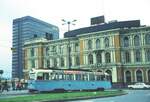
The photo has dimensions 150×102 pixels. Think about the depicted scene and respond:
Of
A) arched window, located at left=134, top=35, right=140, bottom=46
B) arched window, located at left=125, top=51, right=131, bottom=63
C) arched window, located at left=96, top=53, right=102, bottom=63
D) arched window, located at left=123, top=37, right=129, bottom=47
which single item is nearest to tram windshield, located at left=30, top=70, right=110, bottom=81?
arched window, located at left=125, top=51, right=131, bottom=63

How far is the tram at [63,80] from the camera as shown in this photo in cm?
3866

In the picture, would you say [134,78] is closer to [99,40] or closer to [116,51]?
[116,51]

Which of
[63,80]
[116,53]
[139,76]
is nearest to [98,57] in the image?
[116,53]

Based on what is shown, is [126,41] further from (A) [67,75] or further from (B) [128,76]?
(A) [67,75]

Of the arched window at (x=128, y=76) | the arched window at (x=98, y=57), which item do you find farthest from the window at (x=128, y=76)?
the arched window at (x=98, y=57)

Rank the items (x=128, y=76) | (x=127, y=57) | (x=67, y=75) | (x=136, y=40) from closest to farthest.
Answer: (x=67, y=75), (x=136, y=40), (x=128, y=76), (x=127, y=57)

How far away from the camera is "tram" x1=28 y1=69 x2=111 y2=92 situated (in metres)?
38.7

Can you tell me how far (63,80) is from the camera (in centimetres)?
4125

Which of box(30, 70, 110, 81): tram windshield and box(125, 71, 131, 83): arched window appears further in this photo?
box(125, 71, 131, 83): arched window

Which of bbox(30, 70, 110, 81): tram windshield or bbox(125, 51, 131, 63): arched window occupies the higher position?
bbox(125, 51, 131, 63): arched window

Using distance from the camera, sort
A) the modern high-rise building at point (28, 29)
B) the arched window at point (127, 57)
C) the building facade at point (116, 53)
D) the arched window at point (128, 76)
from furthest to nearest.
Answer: the modern high-rise building at point (28, 29)
the arched window at point (127, 57)
the arched window at point (128, 76)
the building facade at point (116, 53)

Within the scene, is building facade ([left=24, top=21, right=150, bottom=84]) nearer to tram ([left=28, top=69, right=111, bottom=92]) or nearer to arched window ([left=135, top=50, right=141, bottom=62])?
arched window ([left=135, top=50, right=141, bottom=62])

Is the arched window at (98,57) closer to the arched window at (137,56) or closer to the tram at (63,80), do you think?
the arched window at (137,56)

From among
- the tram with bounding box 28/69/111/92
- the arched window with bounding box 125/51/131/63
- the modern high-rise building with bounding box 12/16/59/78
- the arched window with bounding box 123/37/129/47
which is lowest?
the tram with bounding box 28/69/111/92
